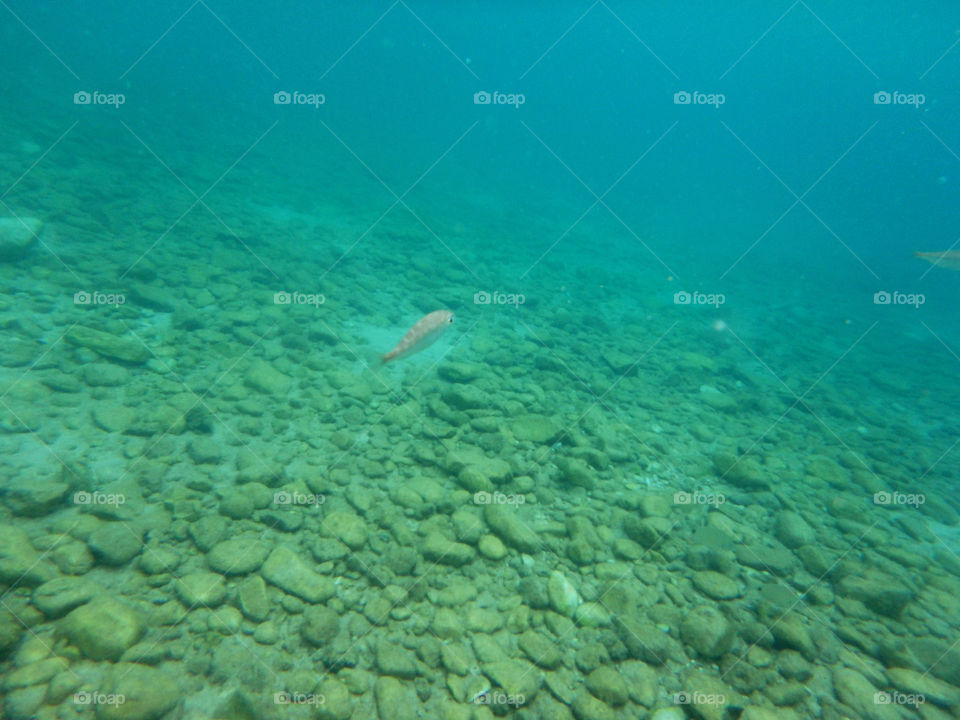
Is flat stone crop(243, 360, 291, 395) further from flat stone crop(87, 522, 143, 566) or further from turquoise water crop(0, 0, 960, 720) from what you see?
flat stone crop(87, 522, 143, 566)

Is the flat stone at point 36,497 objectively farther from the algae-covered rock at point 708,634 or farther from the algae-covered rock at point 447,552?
A: the algae-covered rock at point 708,634

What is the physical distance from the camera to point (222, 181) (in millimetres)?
14797

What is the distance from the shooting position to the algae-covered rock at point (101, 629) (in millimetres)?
2590

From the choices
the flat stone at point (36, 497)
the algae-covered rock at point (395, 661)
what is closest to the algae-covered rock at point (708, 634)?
the algae-covered rock at point (395, 661)

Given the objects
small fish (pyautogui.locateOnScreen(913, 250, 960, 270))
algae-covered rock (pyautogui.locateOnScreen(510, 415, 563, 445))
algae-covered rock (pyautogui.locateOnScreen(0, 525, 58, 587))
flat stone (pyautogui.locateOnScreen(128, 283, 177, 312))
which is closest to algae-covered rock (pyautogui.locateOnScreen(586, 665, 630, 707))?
algae-covered rock (pyautogui.locateOnScreen(510, 415, 563, 445))

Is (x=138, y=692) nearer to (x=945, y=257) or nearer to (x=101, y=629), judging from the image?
(x=101, y=629)

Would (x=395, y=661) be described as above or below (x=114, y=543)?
below

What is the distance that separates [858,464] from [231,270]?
11.3 meters

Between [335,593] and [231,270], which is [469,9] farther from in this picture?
[335,593]

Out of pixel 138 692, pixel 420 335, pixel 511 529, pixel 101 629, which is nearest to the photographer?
pixel 138 692

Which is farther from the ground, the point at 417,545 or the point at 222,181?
the point at 222,181

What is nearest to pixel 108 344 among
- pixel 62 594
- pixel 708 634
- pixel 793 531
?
pixel 62 594

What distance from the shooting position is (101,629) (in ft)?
8.68

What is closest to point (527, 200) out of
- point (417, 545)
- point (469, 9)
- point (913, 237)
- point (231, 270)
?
point (231, 270)
